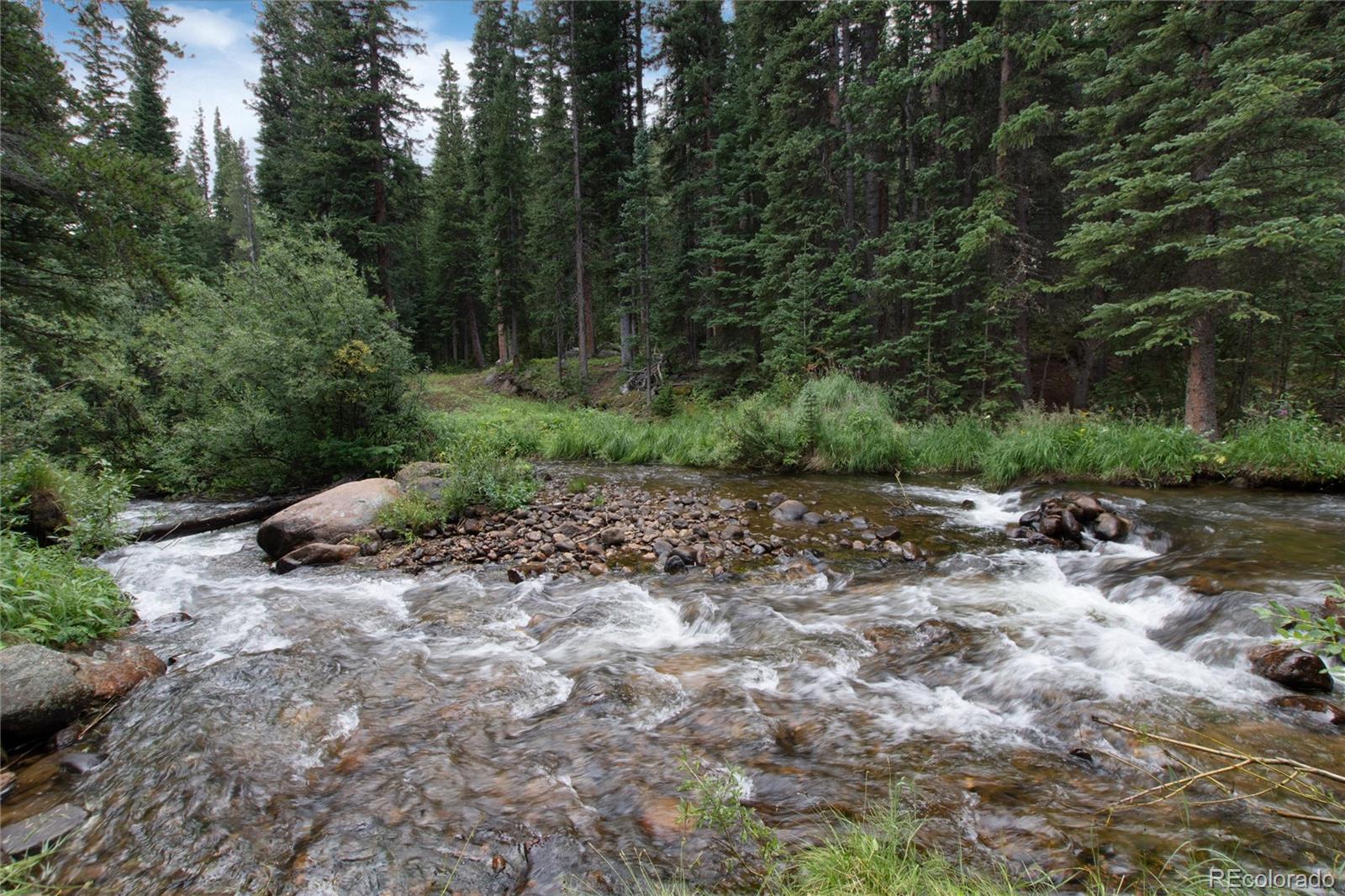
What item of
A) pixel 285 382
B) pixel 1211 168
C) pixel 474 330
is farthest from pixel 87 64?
pixel 474 330

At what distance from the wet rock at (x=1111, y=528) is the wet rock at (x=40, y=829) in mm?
9308

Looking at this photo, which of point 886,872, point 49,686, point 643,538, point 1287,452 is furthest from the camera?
point 1287,452

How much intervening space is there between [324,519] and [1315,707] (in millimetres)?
9989

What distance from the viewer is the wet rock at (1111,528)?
6715 millimetres

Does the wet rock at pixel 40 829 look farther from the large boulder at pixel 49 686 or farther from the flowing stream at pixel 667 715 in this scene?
the large boulder at pixel 49 686

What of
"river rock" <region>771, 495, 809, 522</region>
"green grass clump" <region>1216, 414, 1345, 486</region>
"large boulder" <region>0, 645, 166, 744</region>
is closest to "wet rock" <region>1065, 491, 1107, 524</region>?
"green grass clump" <region>1216, 414, 1345, 486</region>

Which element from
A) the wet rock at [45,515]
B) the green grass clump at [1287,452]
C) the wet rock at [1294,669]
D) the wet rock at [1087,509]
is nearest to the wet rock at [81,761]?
the wet rock at [45,515]

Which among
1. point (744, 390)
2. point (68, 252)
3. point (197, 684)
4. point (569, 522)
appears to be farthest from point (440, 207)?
point (197, 684)

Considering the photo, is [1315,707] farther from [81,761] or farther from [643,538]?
[81,761]

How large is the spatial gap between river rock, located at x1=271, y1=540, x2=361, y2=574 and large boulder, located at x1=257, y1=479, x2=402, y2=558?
0.28 meters

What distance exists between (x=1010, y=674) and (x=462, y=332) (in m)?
42.0

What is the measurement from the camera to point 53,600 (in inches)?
165

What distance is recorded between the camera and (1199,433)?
8.98 meters

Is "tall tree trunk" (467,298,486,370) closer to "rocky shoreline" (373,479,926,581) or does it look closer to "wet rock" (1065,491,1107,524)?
"rocky shoreline" (373,479,926,581)
